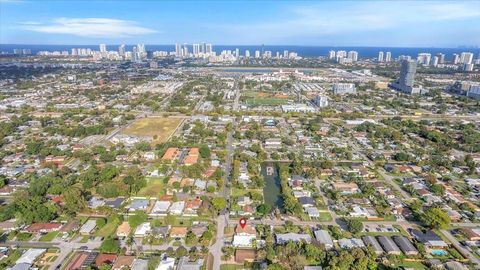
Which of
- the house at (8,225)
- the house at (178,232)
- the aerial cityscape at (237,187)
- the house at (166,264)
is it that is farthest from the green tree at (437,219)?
the house at (8,225)

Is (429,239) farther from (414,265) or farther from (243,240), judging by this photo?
(243,240)

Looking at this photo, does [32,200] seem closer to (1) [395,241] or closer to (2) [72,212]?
(2) [72,212]

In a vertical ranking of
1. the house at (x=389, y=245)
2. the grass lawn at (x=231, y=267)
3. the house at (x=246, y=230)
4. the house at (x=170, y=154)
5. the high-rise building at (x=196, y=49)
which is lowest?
the grass lawn at (x=231, y=267)

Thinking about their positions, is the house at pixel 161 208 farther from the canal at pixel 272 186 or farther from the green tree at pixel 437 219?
the green tree at pixel 437 219

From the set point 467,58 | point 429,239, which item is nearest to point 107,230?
point 429,239

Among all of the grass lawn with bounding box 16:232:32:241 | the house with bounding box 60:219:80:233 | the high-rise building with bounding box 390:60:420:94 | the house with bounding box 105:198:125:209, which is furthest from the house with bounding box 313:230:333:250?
the high-rise building with bounding box 390:60:420:94
